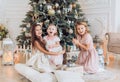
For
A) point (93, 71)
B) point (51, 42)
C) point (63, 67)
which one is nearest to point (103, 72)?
point (93, 71)

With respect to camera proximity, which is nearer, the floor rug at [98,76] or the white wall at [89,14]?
the floor rug at [98,76]

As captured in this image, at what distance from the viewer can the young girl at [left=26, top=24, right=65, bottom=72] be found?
3547 millimetres

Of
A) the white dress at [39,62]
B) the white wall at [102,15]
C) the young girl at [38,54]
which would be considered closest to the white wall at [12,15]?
the white wall at [102,15]

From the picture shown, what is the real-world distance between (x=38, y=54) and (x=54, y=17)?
1.55 m

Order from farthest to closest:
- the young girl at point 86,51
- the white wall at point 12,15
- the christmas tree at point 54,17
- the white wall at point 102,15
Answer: the white wall at point 12,15 → the white wall at point 102,15 → the christmas tree at point 54,17 → the young girl at point 86,51

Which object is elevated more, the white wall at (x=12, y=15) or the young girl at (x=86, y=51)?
the white wall at (x=12, y=15)

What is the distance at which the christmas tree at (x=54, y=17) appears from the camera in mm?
4957

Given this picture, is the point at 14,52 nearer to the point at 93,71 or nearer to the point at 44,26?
the point at 44,26

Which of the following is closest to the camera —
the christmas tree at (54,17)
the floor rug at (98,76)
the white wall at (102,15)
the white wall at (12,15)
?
the floor rug at (98,76)

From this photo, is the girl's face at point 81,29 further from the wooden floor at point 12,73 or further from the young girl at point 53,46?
the wooden floor at point 12,73

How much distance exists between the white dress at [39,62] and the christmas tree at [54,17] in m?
1.32

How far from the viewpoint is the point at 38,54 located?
144 inches

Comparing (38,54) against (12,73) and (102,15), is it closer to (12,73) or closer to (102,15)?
(12,73)

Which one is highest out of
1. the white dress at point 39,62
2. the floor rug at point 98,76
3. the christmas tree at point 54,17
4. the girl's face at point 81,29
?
the christmas tree at point 54,17
